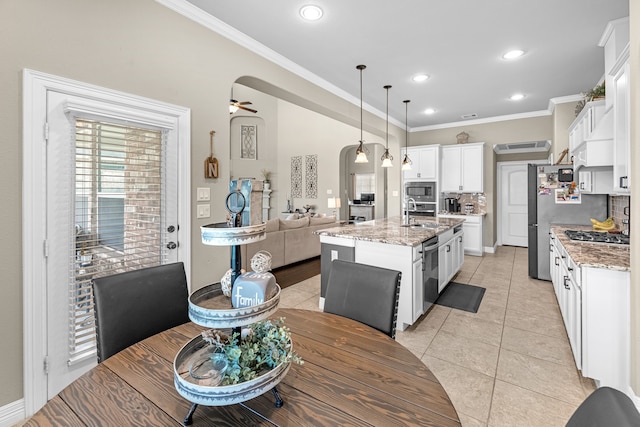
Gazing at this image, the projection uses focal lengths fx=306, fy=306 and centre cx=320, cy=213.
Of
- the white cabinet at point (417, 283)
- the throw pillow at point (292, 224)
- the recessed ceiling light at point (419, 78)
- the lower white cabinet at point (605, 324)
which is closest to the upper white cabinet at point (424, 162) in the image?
the recessed ceiling light at point (419, 78)

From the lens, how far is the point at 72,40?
1.88 m

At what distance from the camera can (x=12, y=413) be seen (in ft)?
5.62

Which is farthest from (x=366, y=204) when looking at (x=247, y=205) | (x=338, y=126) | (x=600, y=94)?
(x=247, y=205)

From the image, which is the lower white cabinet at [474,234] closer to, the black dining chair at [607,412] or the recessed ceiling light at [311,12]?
the recessed ceiling light at [311,12]

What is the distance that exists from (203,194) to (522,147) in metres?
6.62

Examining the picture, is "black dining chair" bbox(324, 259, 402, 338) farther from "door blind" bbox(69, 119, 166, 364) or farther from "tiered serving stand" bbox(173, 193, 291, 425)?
"door blind" bbox(69, 119, 166, 364)

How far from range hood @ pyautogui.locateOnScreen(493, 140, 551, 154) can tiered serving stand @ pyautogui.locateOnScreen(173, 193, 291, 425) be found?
651 centimetres

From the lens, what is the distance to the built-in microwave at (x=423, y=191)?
6.29m

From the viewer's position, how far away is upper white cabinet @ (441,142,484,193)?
6016mm

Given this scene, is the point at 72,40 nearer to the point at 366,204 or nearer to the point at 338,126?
the point at 338,126

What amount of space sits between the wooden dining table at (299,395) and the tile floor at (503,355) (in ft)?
3.81

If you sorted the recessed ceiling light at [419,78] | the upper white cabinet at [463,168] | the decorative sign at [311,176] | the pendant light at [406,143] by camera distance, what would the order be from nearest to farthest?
the recessed ceiling light at [419,78], the pendant light at [406,143], the upper white cabinet at [463,168], the decorative sign at [311,176]

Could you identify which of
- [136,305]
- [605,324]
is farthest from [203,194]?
[605,324]

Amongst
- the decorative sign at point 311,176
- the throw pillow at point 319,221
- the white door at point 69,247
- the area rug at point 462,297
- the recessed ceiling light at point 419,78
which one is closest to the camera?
the white door at point 69,247
